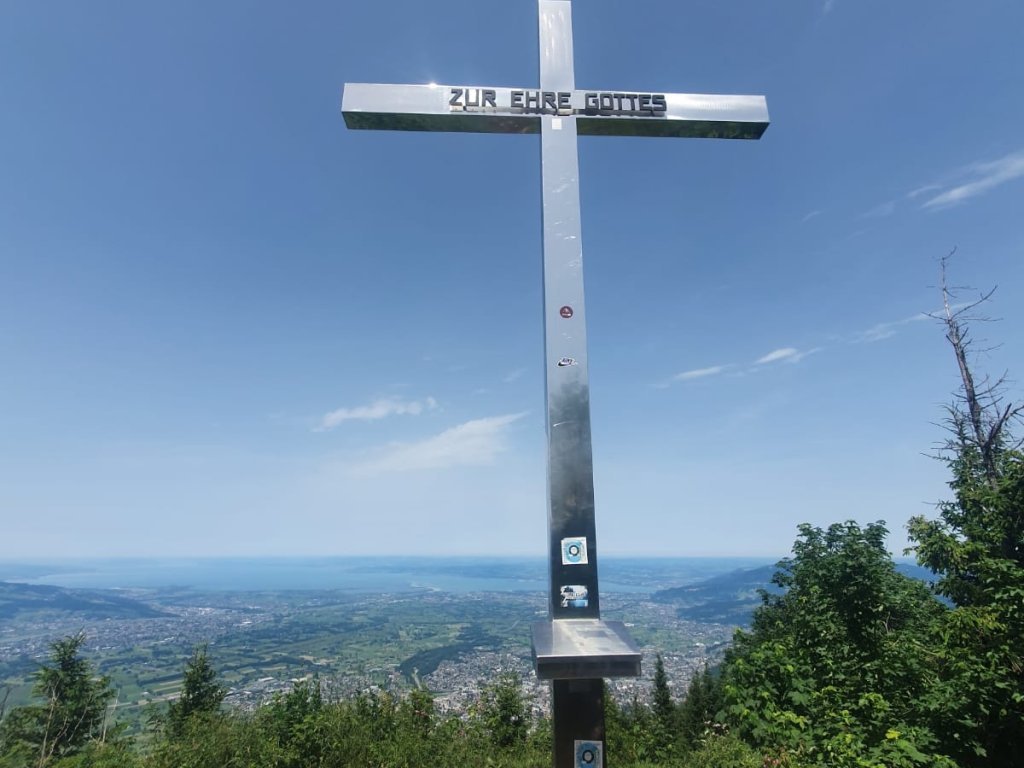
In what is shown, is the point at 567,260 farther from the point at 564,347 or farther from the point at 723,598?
the point at 723,598

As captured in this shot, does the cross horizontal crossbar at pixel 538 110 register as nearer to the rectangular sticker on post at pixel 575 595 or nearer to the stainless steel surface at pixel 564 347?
the stainless steel surface at pixel 564 347

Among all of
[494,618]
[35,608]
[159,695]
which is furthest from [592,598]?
[35,608]

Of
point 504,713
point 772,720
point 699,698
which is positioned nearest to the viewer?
point 772,720

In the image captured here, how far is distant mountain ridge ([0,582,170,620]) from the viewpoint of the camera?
69.7m

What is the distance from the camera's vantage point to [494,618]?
4788cm

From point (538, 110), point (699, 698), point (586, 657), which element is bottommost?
point (699, 698)

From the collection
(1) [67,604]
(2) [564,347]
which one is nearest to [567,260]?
(2) [564,347]

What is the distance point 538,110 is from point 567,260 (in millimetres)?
1150

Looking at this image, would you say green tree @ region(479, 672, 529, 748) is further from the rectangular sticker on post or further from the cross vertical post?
the rectangular sticker on post

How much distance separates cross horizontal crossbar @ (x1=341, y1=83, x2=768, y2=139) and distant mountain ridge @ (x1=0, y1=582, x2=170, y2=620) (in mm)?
92881

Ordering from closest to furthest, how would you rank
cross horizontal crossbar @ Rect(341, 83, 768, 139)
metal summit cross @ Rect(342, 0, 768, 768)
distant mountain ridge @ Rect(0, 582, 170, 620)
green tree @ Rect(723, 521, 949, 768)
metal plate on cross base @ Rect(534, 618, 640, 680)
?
metal plate on cross base @ Rect(534, 618, 640, 680), metal summit cross @ Rect(342, 0, 768, 768), cross horizontal crossbar @ Rect(341, 83, 768, 139), green tree @ Rect(723, 521, 949, 768), distant mountain ridge @ Rect(0, 582, 170, 620)

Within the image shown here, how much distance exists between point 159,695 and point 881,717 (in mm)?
37187

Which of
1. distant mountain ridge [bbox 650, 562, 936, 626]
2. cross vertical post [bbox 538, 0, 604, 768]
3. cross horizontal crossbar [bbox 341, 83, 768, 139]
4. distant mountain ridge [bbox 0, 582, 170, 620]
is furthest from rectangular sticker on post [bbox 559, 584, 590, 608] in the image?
distant mountain ridge [bbox 0, 582, 170, 620]

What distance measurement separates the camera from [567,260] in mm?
2658
